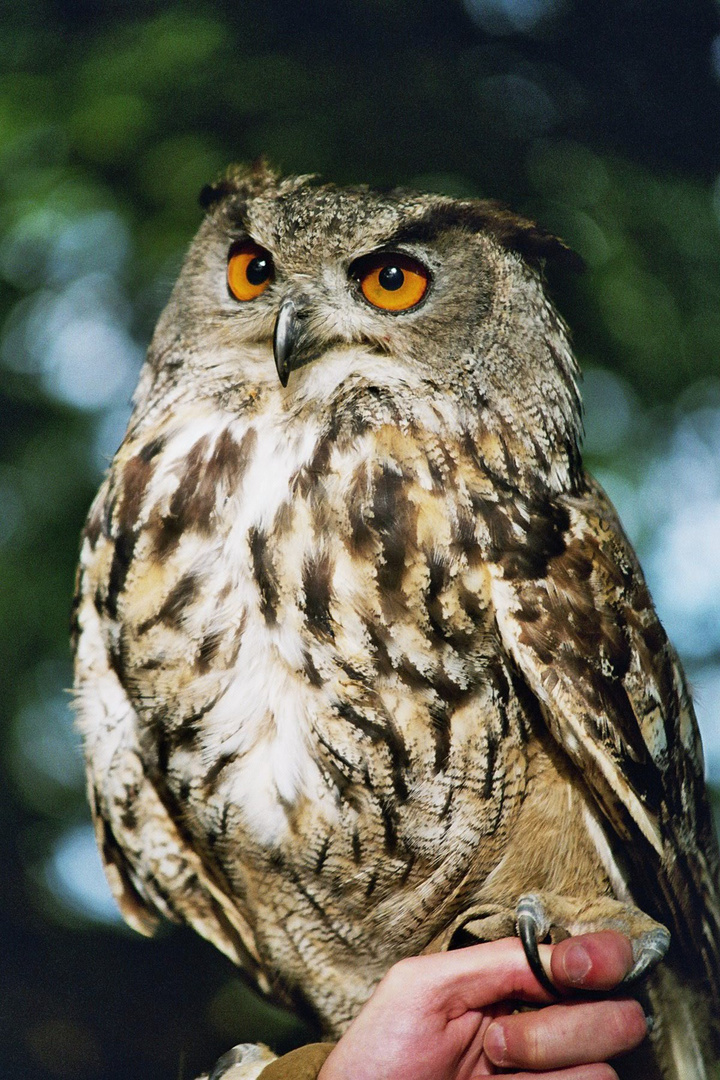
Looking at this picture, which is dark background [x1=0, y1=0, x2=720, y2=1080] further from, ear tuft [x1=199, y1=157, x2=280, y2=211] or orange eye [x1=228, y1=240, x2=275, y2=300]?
orange eye [x1=228, y1=240, x2=275, y2=300]

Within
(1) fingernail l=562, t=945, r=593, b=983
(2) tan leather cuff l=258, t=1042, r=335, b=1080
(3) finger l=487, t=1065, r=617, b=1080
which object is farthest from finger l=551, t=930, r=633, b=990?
(2) tan leather cuff l=258, t=1042, r=335, b=1080

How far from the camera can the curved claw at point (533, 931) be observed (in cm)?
92

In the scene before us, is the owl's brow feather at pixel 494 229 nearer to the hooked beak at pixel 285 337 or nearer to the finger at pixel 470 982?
the hooked beak at pixel 285 337

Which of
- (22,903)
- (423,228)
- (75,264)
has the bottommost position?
(22,903)

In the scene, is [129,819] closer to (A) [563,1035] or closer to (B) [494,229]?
(A) [563,1035]

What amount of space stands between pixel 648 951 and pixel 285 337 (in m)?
0.85

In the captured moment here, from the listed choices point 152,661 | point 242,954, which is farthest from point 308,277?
point 242,954

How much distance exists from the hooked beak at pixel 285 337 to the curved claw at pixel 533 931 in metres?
0.70

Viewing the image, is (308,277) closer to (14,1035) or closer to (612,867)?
(612,867)

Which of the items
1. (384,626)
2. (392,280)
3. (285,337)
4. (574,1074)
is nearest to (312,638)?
(384,626)

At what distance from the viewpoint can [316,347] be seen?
1.00 metres

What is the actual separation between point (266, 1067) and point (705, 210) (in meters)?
1.45

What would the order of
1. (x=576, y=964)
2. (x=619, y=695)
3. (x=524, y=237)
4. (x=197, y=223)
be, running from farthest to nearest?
(x=197, y=223)
(x=524, y=237)
(x=619, y=695)
(x=576, y=964)

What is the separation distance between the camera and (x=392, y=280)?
3.34 ft
